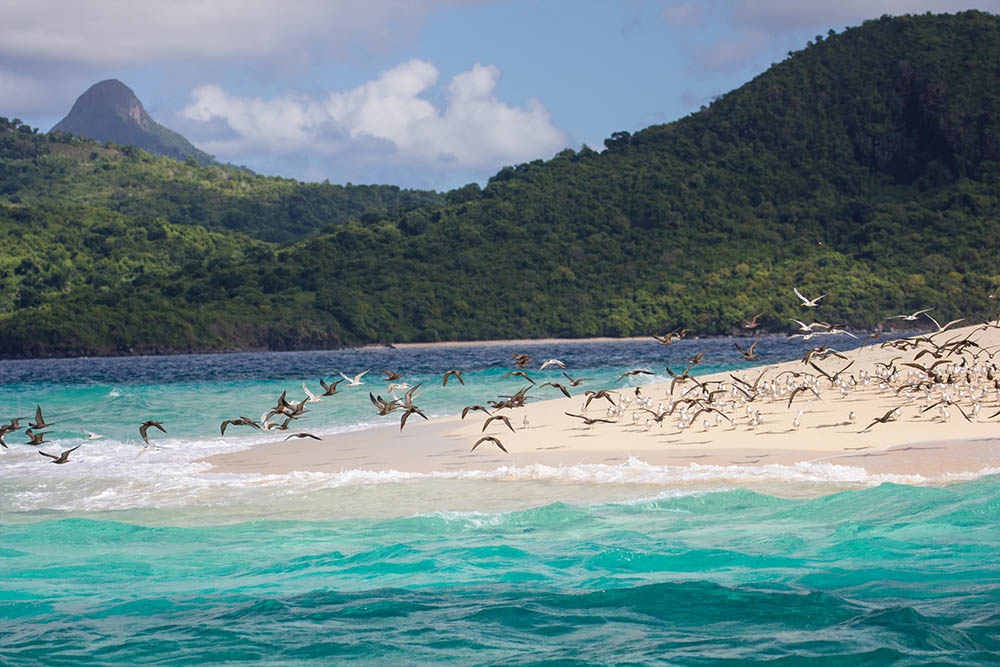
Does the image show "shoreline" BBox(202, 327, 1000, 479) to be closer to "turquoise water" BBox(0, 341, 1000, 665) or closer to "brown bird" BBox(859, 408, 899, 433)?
"brown bird" BBox(859, 408, 899, 433)

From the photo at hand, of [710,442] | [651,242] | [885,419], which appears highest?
[651,242]

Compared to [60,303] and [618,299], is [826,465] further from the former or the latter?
[60,303]

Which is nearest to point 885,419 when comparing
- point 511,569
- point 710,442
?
point 710,442

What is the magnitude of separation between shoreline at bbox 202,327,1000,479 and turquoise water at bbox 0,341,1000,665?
1112mm

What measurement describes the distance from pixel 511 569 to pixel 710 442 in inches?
331

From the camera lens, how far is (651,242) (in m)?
113

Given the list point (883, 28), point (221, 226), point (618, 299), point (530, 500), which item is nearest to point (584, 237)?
point (618, 299)

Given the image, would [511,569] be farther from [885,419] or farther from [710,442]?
[885,419]

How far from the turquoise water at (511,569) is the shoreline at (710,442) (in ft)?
3.65

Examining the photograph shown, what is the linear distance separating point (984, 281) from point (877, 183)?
1140 inches

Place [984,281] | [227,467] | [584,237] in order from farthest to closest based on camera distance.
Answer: [584,237]
[984,281]
[227,467]

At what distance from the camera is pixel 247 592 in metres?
11.2

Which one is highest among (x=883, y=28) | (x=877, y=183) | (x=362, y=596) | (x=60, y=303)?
(x=883, y=28)

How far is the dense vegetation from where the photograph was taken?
101562mm
